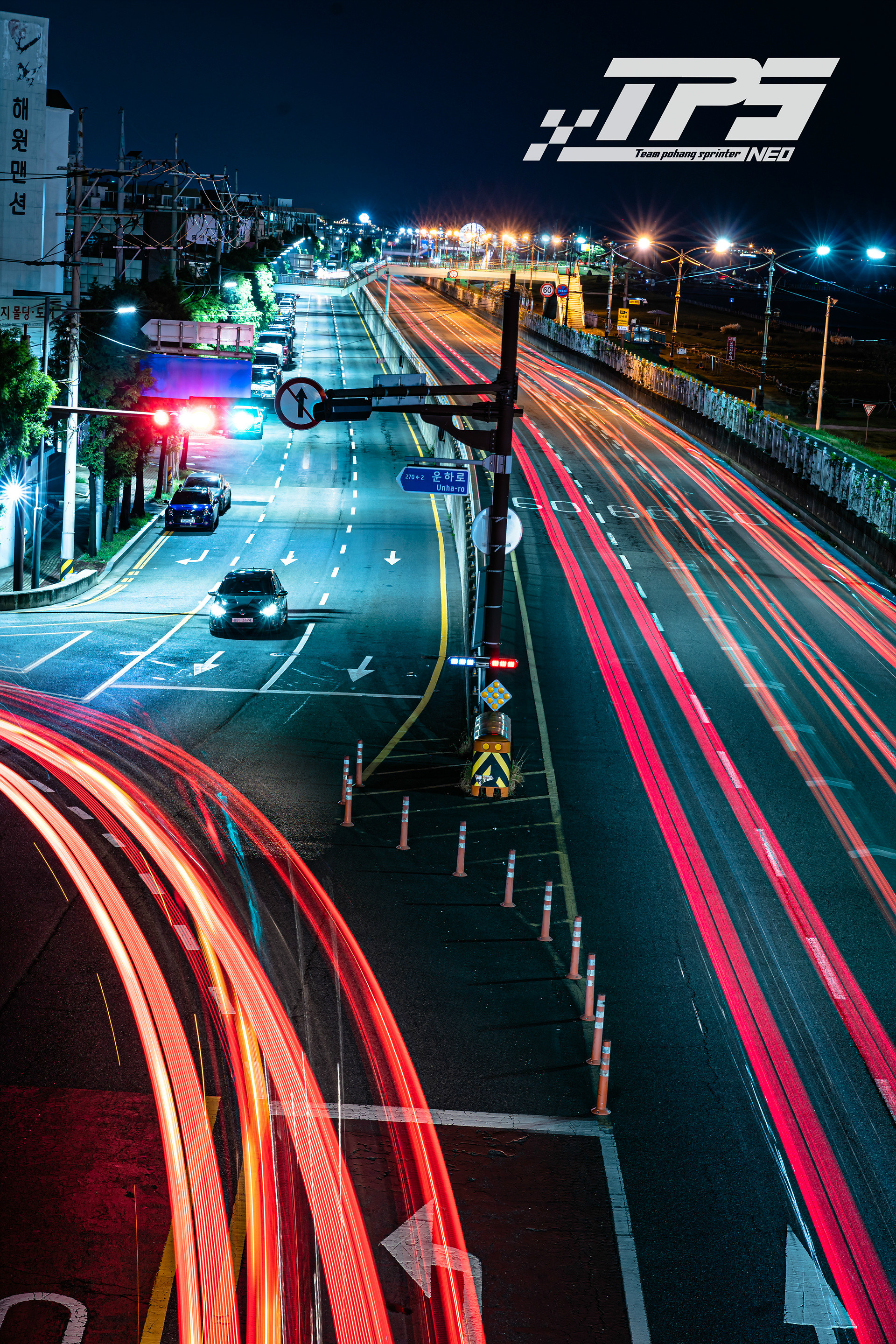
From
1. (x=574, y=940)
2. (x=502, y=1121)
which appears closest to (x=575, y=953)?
(x=574, y=940)

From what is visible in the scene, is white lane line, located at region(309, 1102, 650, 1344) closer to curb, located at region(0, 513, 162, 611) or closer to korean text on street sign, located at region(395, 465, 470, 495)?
korean text on street sign, located at region(395, 465, 470, 495)

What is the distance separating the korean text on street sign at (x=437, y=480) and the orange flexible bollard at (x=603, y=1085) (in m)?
11.5

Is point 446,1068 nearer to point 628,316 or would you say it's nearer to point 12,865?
point 12,865

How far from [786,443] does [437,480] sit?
32468mm

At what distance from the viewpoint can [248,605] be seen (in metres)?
33.3

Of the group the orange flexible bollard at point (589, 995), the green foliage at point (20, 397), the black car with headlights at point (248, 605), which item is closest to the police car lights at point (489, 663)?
the orange flexible bollard at point (589, 995)

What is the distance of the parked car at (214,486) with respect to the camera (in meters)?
49.1

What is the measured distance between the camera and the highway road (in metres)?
9.75

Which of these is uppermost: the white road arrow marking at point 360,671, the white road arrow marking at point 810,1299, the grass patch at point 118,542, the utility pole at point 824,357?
the utility pole at point 824,357

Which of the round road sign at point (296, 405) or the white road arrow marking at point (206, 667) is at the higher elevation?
the round road sign at point (296, 405)

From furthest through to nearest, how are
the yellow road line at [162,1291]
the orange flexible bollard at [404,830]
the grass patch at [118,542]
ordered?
1. the grass patch at [118,542]
2. the orange flexible bollard at [404,830]
3. the yellow road line at [162,1291]

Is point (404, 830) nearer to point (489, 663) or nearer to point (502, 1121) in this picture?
point (489, 663)

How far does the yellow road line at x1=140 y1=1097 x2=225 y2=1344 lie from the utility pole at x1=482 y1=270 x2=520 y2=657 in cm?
1318

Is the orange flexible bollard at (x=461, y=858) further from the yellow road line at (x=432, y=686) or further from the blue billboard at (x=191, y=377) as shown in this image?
the blue billboard at (x=191, y=377)
